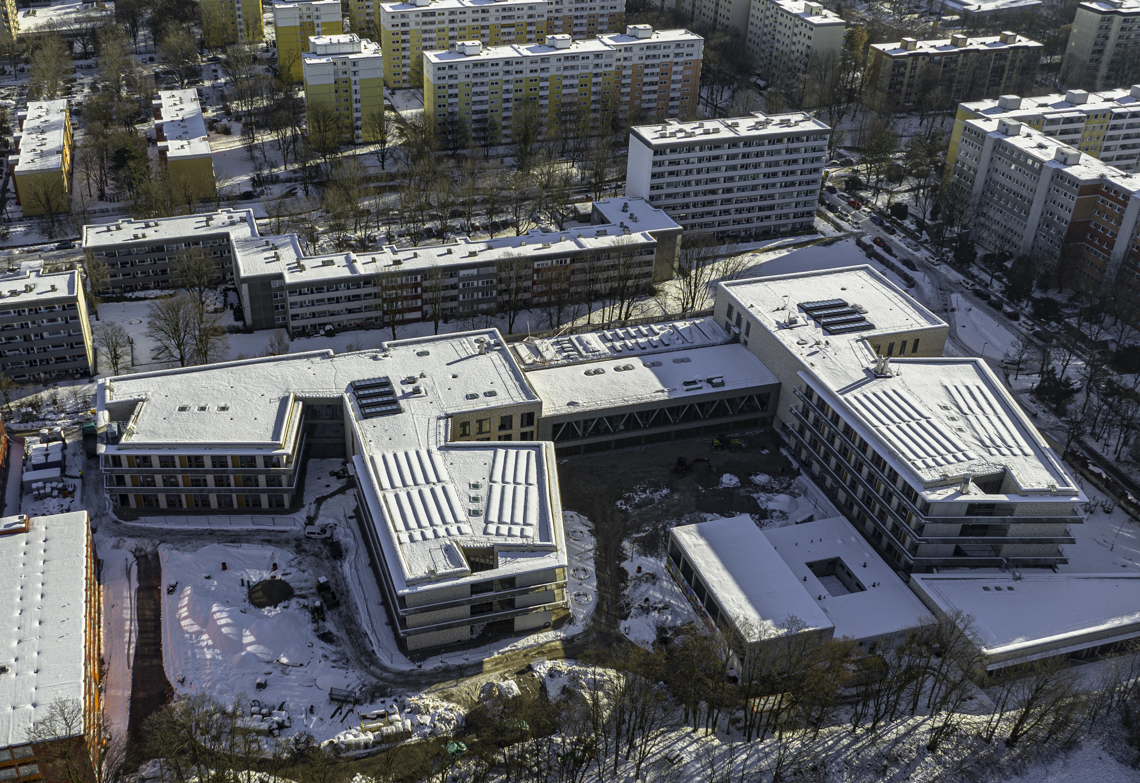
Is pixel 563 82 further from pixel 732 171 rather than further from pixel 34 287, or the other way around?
pixel 34 287

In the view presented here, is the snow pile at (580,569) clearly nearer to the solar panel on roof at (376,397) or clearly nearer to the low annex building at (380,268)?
the solar panel on roof at (376,397)

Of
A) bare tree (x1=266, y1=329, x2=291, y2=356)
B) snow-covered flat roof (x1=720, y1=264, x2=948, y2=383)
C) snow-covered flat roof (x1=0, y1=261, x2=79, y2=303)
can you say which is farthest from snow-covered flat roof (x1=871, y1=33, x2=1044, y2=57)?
snow-covered flat roof (x1=0, y1=261, x2=79, y2=303)

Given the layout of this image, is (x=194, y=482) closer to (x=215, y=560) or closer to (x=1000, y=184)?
(x=215, y=560)

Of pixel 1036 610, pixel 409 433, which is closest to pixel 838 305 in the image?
pixel 1036 610

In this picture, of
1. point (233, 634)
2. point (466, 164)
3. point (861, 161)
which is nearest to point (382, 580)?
point (233, 634)

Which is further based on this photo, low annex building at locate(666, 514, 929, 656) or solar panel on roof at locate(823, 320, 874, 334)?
solar panel on roof at locate(823, 320, 874, 334)

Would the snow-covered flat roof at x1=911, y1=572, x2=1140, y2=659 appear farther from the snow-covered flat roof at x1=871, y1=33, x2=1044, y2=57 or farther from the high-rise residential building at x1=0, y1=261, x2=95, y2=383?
the snow-covered flat roof at x1=871, y1=33, x2=1044, y2=57
